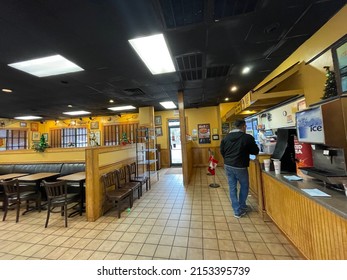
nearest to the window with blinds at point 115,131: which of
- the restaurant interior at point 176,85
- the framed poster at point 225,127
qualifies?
the restaurant interior at point 176,85

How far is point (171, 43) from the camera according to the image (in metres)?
2.72

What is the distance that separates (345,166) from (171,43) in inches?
109

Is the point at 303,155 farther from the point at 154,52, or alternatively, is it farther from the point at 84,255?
the point at 84,255

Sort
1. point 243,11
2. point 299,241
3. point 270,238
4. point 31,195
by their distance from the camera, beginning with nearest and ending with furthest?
point 299,241 → point 243,11 → point 270,238 → point 31,195

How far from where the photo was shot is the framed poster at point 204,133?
8.18m

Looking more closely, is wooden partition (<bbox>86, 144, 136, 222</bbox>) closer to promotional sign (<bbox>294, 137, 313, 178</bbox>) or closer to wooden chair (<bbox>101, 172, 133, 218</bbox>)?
wooden chair (<bbox>101, 172, 133, 218</bbox>)

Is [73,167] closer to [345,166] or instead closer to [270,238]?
[270,238]

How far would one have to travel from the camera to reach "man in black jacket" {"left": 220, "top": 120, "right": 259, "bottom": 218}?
274 cm

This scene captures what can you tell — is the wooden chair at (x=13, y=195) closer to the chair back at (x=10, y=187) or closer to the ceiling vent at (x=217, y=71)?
the chair back at (x=10, y=187)

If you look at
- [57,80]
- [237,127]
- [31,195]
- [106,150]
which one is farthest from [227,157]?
[57,80]

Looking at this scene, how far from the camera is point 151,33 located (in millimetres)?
2389

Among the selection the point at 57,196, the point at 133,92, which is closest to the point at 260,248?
the point at 57,196

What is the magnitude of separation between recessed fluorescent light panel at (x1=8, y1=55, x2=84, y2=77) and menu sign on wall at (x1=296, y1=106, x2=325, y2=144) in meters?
3.98

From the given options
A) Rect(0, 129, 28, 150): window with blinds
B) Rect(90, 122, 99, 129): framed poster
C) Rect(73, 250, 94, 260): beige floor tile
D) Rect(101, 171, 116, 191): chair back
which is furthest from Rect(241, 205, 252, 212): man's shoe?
Rect(0, 129, 28, 150): window with blinds
